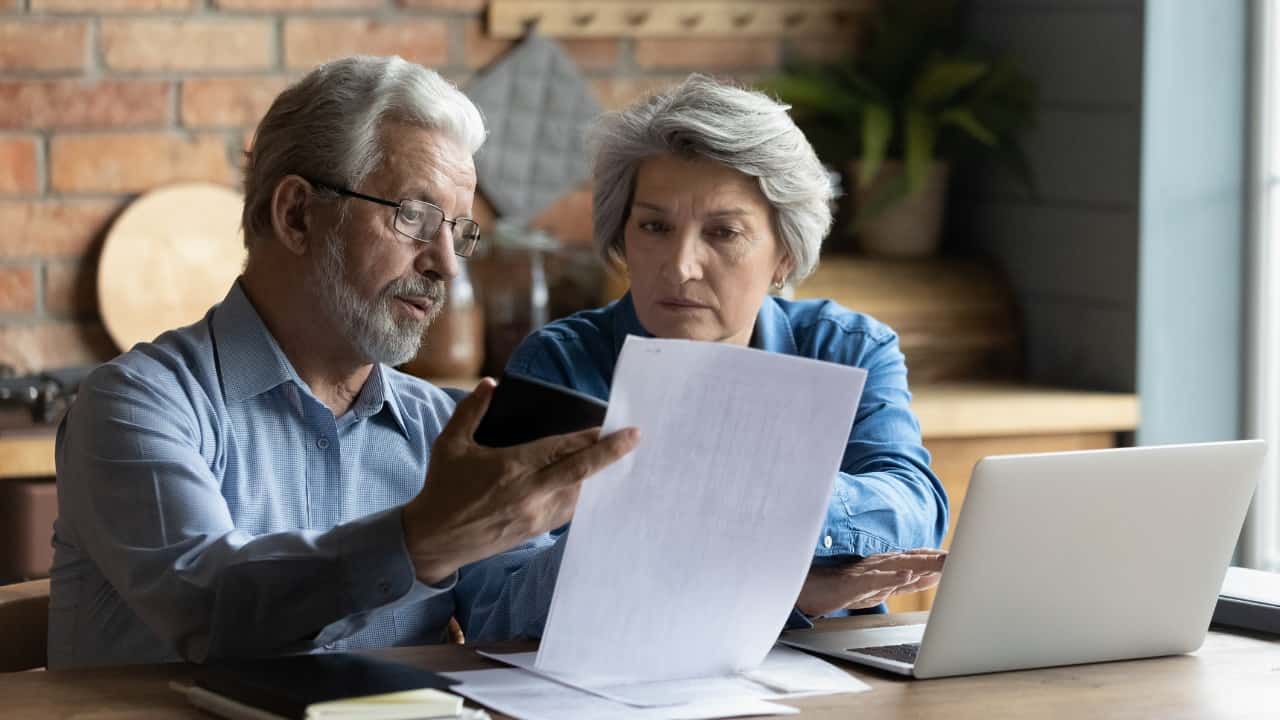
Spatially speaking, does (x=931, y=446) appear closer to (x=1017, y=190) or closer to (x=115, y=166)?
(x=1017, y=190)

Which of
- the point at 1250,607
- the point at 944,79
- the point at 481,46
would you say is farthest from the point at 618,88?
the point at 1250,607

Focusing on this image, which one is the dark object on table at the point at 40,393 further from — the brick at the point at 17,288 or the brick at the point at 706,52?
the brick at the point at 706,52

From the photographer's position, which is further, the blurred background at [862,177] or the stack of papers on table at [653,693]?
the blurred background at [862,177]

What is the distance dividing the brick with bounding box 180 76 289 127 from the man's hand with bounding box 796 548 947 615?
174 cm

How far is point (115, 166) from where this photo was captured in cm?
301

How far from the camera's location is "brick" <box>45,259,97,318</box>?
2984 mm

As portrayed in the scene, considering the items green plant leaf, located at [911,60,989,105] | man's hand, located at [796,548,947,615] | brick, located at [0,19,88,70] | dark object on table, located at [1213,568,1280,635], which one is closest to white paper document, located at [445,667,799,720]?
man's hand, located at [796,548,947,615]

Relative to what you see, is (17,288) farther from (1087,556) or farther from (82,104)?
(1087,556)

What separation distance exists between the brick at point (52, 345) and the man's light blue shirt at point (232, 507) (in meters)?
1.32

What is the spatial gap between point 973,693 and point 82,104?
2.14 metres

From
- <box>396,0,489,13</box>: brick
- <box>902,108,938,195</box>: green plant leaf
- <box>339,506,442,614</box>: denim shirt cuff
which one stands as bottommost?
<box>339,506,442,614</box>: denim shirt cuff

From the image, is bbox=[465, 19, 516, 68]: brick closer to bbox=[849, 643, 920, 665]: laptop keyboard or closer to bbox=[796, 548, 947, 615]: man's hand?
bbox=[796, 548, 947, 615]: man's hand

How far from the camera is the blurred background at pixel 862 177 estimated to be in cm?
298

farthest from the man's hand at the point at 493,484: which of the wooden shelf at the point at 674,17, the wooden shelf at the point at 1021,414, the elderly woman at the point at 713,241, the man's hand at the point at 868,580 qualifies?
the wooden shelf at the point at 674,17
